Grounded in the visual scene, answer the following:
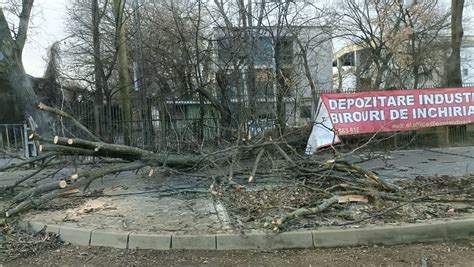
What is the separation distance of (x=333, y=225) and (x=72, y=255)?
3065 mm

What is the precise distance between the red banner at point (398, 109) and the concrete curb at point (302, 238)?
22.3ft

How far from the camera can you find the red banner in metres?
12.1

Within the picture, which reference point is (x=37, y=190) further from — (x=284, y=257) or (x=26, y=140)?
(x=26, y=140)

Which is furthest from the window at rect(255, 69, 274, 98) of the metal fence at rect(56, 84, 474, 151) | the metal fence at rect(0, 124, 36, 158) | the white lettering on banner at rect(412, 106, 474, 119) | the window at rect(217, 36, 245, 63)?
the metal fence at rect(0, 124, 36, 158)

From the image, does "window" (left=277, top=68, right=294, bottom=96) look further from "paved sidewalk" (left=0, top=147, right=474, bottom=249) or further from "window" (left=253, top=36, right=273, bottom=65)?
"paved sidewalk" (left=0, top=147, right=474, bottom=249)

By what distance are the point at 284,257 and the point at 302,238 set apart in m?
0.35

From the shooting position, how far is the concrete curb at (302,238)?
4.86 meters

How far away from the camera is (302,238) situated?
4867 millimetres

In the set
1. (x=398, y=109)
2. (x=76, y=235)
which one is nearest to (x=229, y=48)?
(x=398, y=109)

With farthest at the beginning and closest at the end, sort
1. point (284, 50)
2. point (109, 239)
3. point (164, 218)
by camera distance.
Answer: point (284, 50) < point (164, 218) < point (109, 239)

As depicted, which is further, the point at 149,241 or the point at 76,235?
the point at 76,235

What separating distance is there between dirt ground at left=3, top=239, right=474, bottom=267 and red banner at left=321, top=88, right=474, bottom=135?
23.5 feet

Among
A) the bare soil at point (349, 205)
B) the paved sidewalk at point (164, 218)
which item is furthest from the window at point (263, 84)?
the bare soil at point (349, 205)

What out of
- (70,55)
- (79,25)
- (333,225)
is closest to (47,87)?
(70,55)
